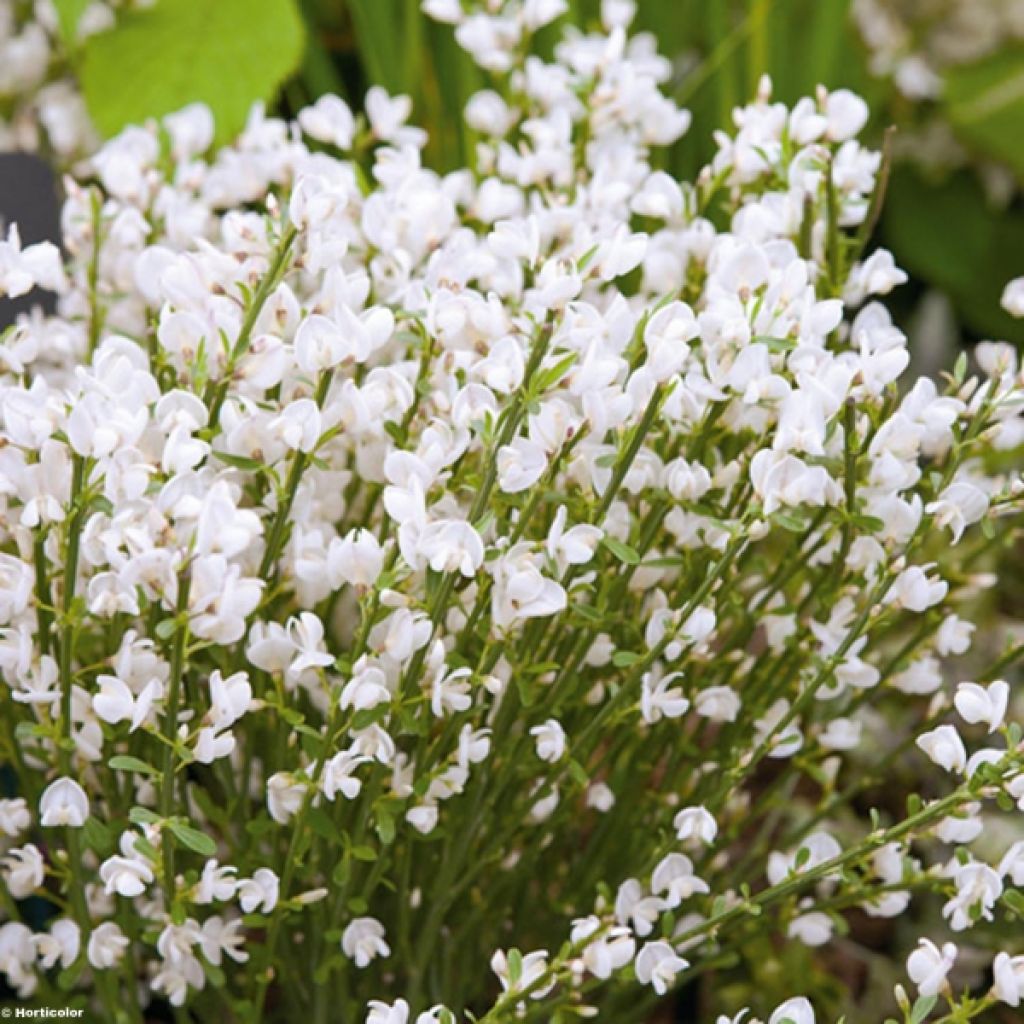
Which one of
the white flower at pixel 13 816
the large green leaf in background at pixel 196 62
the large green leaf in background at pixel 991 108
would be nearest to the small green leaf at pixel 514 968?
the white flower at pixel 13 816

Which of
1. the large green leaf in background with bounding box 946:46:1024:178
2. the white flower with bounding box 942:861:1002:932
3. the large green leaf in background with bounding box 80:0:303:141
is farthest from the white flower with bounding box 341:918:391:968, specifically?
the large green leaf in background with bounding box 946:46:1024:178

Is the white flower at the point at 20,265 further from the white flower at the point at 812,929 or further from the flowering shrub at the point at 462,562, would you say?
the white flower at the point at 812,929

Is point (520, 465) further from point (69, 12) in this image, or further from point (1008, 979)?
point (69, 12)

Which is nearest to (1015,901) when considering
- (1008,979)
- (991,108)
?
(1008,979)

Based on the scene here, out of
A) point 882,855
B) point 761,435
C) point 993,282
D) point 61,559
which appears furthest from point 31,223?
point 993,282

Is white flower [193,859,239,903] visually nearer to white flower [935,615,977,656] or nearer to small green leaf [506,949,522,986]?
small green leaf [506,949,522,986]
